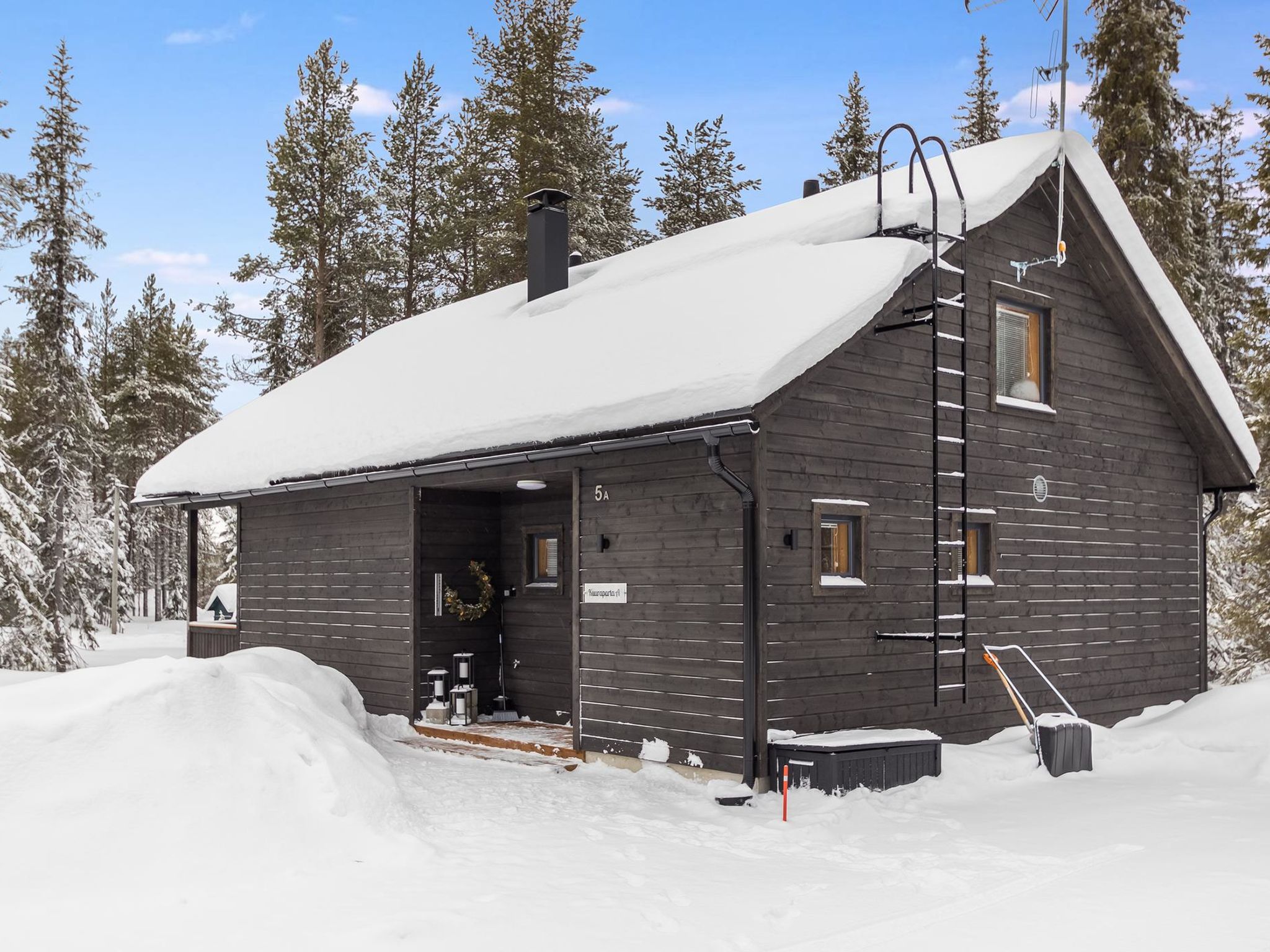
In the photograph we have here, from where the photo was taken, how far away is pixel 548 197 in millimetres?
14680

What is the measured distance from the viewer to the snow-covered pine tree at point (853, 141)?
28578mm

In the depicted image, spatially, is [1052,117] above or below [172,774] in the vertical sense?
above

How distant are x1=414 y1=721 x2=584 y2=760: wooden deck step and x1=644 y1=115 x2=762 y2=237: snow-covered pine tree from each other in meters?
19.7

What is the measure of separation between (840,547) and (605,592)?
7.00 ft

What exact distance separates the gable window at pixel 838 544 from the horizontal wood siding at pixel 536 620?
3.65m

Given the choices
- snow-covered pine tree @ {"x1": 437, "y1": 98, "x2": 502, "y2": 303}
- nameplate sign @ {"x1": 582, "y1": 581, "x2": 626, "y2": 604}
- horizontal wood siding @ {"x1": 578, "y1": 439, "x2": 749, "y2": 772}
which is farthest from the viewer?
snow-covered pine tree @ {"x1": 437, "y1": 98, "x2": 502, "y2": 303}

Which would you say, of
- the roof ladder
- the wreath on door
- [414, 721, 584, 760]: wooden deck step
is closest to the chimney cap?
the wreath on door

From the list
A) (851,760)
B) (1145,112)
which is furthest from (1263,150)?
(851,760)

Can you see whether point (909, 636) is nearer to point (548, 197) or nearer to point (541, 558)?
point (541, 558)

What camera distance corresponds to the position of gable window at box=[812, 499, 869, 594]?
941 centimetres

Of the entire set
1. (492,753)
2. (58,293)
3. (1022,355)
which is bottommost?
(492,753)

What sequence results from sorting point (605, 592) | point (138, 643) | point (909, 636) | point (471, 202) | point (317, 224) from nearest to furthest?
point (909, 636) < point (605, 592) < point (317, 224) < point (471, 202) < point (138, 643)

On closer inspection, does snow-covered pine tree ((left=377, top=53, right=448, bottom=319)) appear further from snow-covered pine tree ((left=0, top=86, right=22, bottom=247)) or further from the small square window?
the small square window

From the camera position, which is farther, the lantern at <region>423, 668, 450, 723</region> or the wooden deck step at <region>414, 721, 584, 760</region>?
the lantern at <region>423, 668, 450, 723</region>
